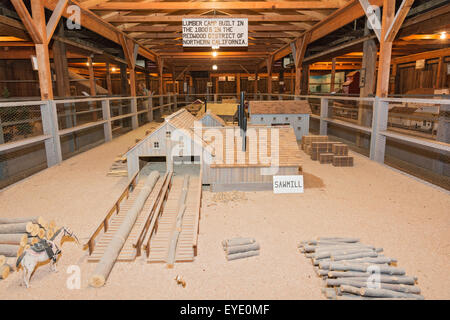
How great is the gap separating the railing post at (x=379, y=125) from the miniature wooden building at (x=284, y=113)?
13.7ft

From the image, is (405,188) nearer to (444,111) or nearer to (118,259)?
(444,111)

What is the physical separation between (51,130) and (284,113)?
338 inches

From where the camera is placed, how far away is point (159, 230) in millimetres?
4535

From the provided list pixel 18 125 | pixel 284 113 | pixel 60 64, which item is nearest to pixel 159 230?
pixel 18 125

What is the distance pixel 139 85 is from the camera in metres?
31.7

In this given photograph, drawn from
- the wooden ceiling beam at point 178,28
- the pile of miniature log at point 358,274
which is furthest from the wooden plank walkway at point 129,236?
the wooden ceiling beam at point 178,28

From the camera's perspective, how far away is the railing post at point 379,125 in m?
8.70

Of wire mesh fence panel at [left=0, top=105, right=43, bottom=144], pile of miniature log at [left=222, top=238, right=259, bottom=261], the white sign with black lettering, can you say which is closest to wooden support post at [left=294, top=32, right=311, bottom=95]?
the white sign with black lettering

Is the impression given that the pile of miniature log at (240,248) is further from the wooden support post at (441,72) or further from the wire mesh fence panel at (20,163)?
the wooden support post at (441,72)

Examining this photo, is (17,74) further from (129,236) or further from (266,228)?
(266,228)

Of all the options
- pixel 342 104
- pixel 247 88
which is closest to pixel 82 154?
pixel 342 104

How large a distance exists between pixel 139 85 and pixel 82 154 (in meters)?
22.5

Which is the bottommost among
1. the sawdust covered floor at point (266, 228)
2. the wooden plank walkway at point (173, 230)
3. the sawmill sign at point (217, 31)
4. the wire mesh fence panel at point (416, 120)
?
the sawdust covered floor at point (266, 228)

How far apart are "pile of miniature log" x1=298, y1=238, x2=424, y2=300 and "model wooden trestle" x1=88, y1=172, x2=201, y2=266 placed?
5.18 ft
